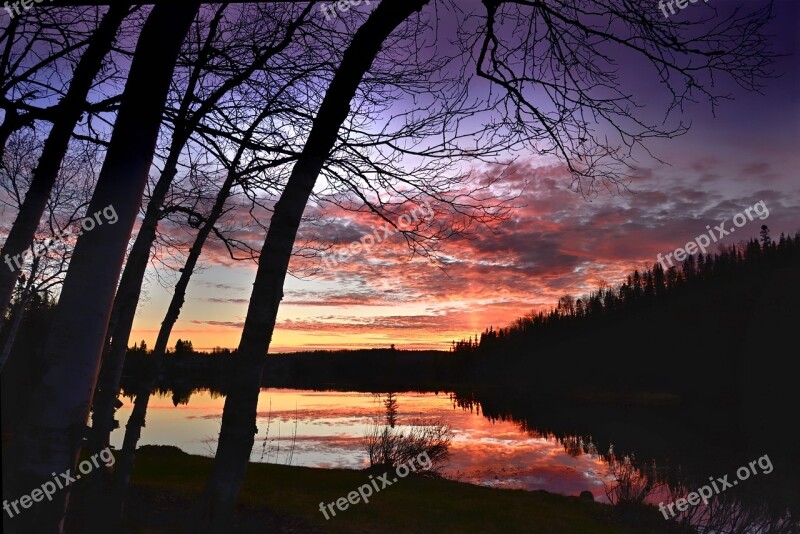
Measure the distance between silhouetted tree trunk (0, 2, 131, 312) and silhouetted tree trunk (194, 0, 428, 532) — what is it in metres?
2.05

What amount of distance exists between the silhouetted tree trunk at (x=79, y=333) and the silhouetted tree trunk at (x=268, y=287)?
112cm

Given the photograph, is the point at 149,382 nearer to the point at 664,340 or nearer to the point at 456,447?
the point at 456,447

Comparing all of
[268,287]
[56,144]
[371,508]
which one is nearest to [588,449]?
[371,508]

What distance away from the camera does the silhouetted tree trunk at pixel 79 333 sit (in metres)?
2.69

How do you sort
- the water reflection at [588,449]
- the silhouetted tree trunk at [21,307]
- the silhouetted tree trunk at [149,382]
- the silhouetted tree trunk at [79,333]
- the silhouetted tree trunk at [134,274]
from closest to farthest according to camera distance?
the silhouetted tree trunk at [79,333], the silhouetted tree trunk at [134,274], the silhouetted tree trunk at [149,382], the water reflection at [588,449], the silhouetted tree trunk at [21,307]

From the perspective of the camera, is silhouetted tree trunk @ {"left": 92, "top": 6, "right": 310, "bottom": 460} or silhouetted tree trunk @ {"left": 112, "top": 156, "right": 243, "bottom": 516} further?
silhouetted tree trunk @ {"left": 112, "top": 156, "right": 243, "bottom": 516}

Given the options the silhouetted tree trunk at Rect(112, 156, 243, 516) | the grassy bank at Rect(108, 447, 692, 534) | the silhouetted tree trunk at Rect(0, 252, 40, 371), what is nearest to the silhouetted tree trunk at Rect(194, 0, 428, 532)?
the silhouetted tree trunk at Rect(112, 156, 243, 516)

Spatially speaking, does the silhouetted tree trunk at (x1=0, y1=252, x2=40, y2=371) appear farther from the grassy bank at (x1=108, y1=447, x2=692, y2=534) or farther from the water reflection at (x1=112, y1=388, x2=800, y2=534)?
the water reflection at (x1=112, y1=388, x2=800, y2=534)

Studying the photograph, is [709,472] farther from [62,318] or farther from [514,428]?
[62,318]

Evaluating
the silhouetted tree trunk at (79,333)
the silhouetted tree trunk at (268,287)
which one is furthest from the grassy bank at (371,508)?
the silhouetted tree trunk at (79,333)

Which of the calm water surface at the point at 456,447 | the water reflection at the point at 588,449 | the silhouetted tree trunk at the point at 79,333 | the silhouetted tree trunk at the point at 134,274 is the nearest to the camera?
the silhouetted tree trunk at the point at 79,333

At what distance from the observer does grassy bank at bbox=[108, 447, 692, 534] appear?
31.5 feet

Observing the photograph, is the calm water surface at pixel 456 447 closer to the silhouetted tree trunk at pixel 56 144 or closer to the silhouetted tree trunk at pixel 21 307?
the silhouetted tree trunk at pixel 21 307

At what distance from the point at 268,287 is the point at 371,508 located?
27.3 feet
